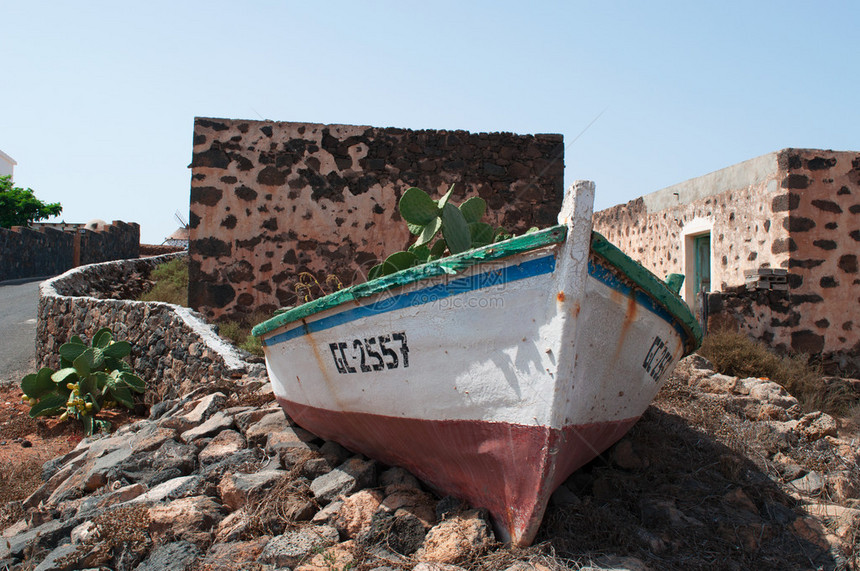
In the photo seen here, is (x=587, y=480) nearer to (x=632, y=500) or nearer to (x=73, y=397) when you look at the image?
(x=632, y=500)

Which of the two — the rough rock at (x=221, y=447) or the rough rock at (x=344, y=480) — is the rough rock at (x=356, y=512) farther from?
the rough rock at (x=221, y=447)

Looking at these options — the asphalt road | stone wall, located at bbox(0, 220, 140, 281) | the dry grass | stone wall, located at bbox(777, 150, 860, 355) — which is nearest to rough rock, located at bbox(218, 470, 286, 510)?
the dry grass

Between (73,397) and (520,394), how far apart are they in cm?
594

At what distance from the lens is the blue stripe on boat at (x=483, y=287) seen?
2898 millimetres

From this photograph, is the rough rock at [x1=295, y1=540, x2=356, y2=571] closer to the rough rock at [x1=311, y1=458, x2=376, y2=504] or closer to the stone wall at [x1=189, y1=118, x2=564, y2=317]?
the rough rock at [x1=311, y1=458, x2=376, y2=504]

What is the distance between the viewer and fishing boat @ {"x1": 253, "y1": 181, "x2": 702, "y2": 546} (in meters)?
2.87

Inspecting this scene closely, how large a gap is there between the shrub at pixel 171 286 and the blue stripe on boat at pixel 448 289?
6.04 meters

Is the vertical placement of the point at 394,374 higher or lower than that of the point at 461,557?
higher

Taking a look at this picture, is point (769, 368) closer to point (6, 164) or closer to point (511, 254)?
point (511, 254)

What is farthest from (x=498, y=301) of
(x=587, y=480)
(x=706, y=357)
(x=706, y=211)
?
(x=706, y=211)

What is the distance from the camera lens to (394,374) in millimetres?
3398

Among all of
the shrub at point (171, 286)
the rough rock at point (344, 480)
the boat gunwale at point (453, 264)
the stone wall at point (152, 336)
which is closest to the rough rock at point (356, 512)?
the rough rock at point (344, 480)

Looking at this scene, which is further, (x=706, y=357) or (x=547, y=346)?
(x=706, y=357)

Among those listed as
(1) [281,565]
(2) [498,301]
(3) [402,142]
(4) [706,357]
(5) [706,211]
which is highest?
(3) [402,142]
